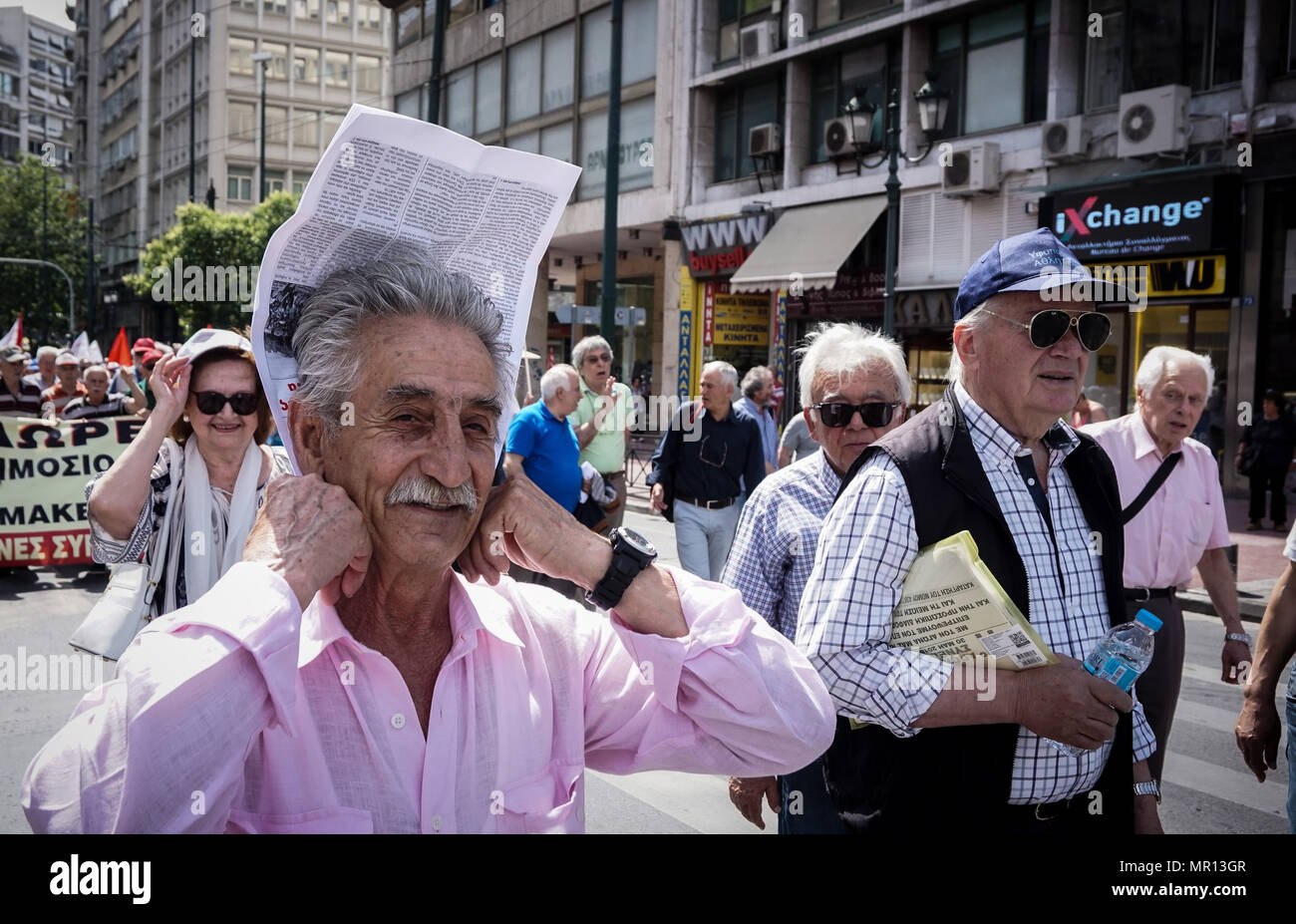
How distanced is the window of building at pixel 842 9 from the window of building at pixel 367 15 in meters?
51.0

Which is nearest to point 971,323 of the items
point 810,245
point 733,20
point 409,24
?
point 810,245

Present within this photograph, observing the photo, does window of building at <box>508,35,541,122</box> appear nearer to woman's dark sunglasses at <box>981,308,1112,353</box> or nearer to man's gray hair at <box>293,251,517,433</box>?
woman's dark sunglasses at <box>981,308,1112,353</box>

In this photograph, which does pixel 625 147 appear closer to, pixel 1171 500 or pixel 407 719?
pixel 1171 500

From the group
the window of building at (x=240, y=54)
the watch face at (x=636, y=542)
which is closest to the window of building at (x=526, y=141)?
the watch face at (x=636, y=542)

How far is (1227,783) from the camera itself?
5434 mm

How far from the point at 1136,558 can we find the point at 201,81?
68471 mm

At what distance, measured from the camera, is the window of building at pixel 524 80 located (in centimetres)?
3053

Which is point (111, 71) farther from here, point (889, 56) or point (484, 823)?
point (484, 823)

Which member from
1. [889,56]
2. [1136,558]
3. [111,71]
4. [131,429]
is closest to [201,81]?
[111,71]

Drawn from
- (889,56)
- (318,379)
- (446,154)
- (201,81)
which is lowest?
(318,379)

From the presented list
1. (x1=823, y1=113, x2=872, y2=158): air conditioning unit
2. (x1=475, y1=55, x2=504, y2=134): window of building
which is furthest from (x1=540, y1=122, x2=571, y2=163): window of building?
(x1=823, y1=113, x2=872, y2=158): air conditioning unit

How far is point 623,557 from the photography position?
1843 mm

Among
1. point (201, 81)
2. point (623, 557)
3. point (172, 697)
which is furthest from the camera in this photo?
point (201, 81)
